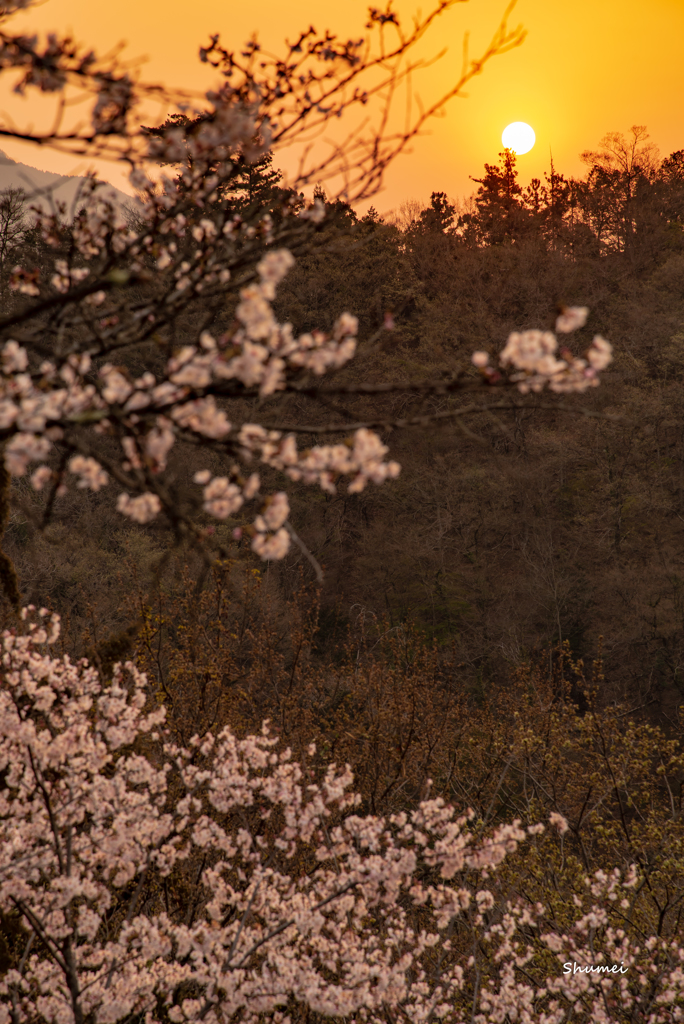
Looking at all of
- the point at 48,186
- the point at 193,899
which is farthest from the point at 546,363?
the point at 193,899

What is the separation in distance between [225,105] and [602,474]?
2348 centimetres

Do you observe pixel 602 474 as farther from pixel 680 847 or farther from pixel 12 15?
pixel 12 15

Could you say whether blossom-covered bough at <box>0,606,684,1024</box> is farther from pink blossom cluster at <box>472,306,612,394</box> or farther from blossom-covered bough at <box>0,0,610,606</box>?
pink blossom cluster at <box>472,306,612,394</box>

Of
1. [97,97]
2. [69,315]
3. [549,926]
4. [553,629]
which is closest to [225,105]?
[97,97]

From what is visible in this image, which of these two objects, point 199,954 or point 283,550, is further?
point 199,954

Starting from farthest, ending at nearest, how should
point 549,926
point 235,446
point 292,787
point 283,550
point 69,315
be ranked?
1. point 549,926
2. point 292,787
3. point 69,315
4. point 283,550
5. point 235,446

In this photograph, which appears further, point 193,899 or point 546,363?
point 193,899

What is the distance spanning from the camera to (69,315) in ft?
8.38

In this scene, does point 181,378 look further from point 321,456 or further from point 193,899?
point 193,899
